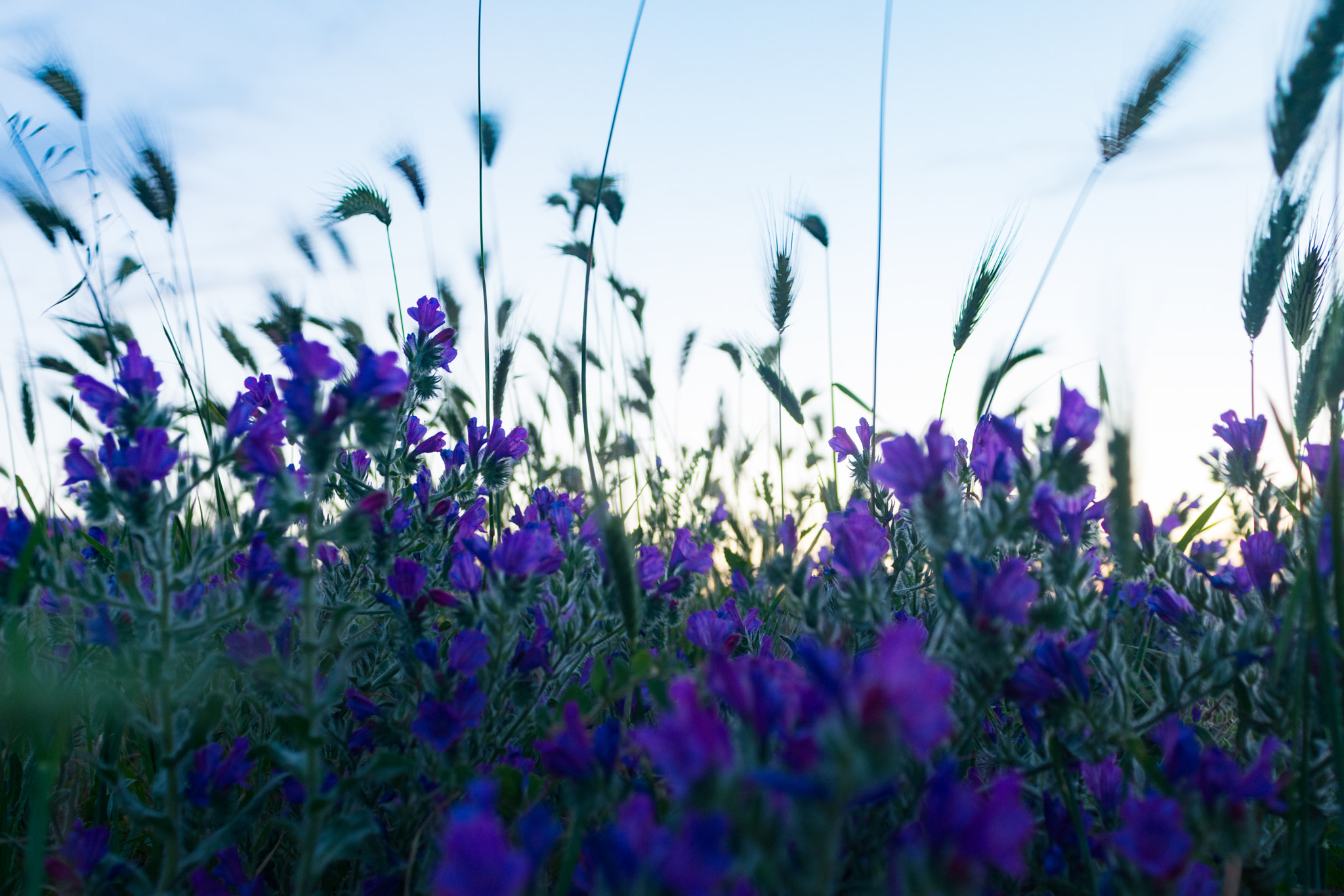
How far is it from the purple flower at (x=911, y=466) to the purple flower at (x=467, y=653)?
883mm

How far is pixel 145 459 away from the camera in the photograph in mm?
1453

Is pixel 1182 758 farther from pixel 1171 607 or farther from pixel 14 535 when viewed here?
pixel 14 535

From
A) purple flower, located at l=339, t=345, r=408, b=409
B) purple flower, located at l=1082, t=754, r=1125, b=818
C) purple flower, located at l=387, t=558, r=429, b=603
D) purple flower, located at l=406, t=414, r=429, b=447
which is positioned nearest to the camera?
purple flower, located at l=339, t=345, r=408, b=409

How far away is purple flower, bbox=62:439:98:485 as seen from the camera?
1523 mm

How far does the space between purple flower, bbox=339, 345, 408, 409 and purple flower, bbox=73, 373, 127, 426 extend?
510 mm

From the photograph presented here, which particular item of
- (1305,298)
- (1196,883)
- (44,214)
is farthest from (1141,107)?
(44,214)

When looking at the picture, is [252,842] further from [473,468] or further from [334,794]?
[473,468]

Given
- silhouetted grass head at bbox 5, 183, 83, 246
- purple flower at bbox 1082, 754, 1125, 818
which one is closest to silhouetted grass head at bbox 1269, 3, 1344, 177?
purple flower at bbox 1082, 754, 1125, 818

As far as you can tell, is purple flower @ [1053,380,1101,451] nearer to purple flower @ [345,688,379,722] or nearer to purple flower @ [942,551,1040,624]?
purple flower @ [942,551,1040,624]

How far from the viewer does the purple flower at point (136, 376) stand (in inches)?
63.1

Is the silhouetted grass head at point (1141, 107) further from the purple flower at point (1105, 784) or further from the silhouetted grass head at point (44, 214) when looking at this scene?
the silhouetted grass head at point (44, 214)

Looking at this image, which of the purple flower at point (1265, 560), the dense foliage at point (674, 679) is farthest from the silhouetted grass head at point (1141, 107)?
the purple flower at point (1265, 560)

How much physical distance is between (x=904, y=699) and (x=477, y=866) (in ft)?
1.42

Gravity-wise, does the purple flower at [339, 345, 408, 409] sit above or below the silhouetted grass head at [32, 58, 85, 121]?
below
